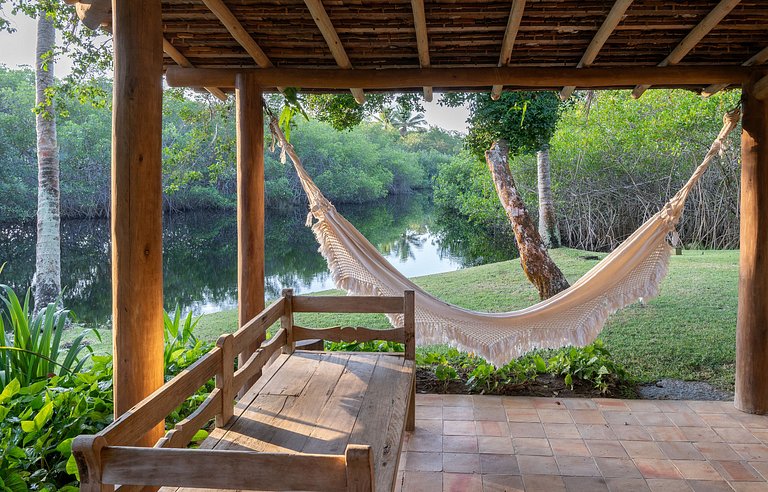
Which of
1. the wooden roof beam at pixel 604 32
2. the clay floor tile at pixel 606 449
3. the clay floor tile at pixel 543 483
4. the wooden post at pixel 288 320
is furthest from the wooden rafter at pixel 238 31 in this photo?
the clay floor tile at pixel 606 449

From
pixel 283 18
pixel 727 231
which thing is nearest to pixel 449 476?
pixel 283 18

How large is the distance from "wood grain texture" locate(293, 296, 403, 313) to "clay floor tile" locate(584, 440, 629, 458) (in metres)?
0.85

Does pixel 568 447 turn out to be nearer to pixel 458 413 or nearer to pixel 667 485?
pixel 667 485

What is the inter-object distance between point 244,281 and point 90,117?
36.9ft

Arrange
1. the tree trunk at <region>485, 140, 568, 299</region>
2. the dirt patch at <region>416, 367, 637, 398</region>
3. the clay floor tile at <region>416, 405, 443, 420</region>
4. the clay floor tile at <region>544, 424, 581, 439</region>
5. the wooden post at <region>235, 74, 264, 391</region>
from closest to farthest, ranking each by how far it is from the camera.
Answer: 1. the clay floor tile at <region>544, 424, 581, 439</region>
2. the wooden post at <region>235, 74, 264, 391</region>
3. the clay floor tile at <region>416, 405, 443, 420</region>
4. the dirt patch at <region>416, 367, 637, 398</region>
5. the tree trunk at <region>485, 140, 568, 299</region>

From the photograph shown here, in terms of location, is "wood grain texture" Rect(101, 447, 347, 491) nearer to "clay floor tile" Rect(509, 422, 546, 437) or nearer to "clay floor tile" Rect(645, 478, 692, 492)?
"clay floor tile" Rect(645, 478, 692, 492)

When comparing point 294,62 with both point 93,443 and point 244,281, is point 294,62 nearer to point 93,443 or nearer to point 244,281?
point 244,281

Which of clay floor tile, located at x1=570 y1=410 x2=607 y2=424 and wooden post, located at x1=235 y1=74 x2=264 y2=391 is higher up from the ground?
wooden post, located at x1=235 y1=74 x2=264 y2=391

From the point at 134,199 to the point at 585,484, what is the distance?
1.57 metres

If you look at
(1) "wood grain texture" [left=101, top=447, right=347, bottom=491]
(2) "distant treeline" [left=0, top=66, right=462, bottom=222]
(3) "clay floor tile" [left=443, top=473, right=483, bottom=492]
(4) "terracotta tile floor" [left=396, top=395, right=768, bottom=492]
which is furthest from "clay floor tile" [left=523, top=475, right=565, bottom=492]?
(2) "distant treeline" [left=0, top=66, right=462, bottom=222]

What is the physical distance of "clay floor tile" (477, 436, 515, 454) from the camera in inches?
87.2

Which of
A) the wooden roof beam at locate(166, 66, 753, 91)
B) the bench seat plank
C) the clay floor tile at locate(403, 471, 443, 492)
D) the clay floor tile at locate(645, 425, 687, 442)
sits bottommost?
the clay floor tile at locate(403, 471, 443, 492)

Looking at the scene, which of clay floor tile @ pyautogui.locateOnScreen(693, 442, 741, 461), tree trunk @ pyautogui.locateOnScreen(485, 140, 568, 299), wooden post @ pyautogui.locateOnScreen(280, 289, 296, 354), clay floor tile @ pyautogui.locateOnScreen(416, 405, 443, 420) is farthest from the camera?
tree trunk @ pyautogui.locateOnScreen(485, 140, 568, 299)

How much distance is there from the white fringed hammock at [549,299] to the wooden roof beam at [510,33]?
87 cm
